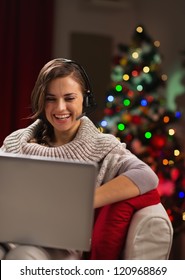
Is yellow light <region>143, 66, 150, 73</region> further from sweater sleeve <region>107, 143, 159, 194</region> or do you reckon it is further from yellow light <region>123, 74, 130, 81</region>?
sweater sleeve <region>107, 143, 159, 194</region>

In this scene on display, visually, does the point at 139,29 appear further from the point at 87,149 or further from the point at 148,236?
the point at 148,236

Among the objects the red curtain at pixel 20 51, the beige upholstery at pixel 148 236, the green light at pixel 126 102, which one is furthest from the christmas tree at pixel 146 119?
the beige upholstery at pixel 148 236

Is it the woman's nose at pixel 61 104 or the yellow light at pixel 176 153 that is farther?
the yellow light at pixel 176 153

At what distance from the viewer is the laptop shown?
5.55 feet

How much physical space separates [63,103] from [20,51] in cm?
190

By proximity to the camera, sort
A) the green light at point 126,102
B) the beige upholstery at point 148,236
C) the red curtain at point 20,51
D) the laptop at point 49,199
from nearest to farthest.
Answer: the laptop at point 49,199
the beige upholstery at point 148,236
the green light at point 126,102
the red curtain at point 20,51

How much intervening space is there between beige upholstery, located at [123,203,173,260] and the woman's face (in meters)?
0.52

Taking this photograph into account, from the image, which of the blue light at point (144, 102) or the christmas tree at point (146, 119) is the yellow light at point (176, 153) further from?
the blue light at point (144, 102)

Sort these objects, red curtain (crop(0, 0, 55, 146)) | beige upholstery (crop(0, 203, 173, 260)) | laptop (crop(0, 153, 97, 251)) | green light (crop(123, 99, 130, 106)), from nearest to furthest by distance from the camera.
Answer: laptop (crop(0, 153, 97, 251)) < beige upholstery (crop(0, 203, 173, 260)) < green light (crop(123, 99, 130, 106)) < red curtain (crop(0, 0, 55, 146))

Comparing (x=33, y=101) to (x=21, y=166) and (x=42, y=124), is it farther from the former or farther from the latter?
(x=21, y=166)

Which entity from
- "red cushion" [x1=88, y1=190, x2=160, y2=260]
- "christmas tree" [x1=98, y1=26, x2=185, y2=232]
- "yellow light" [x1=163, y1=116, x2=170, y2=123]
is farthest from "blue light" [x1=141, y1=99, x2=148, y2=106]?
"red cushion" [x1=88, y1=190, x2=160, y2=260]

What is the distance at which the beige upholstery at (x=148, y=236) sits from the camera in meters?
1.94

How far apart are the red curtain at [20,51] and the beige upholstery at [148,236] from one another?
2070 millimetres

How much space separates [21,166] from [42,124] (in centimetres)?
63
